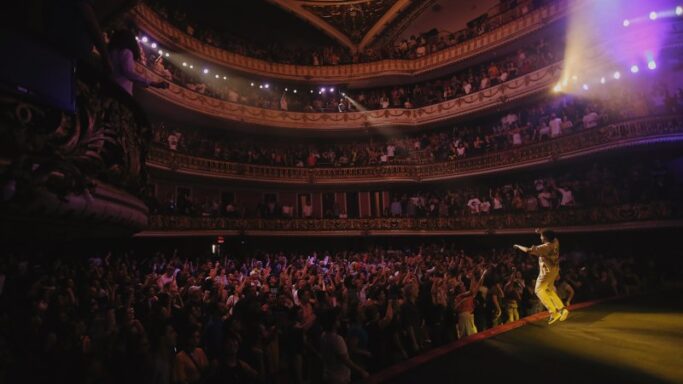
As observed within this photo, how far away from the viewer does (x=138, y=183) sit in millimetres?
4457

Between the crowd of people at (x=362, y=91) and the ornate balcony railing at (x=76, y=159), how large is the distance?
15391 millimetres

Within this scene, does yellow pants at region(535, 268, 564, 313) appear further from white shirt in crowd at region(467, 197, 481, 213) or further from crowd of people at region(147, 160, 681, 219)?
white shirt in crowd at region(467, 197, 481, 213)

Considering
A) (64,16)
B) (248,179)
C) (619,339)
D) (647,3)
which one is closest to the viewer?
(64,16)

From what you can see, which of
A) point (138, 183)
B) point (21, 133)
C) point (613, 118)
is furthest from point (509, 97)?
point (21, 133)

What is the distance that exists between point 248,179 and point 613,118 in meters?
16.8

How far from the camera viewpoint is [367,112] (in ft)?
77.2

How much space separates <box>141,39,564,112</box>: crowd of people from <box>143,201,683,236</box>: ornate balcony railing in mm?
6815

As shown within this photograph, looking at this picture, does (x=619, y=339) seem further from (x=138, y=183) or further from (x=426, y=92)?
(x=426, y=92)

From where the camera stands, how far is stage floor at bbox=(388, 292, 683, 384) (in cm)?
491

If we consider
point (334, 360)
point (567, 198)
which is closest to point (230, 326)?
point (334, 360)

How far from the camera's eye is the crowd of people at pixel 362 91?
19.5 metres

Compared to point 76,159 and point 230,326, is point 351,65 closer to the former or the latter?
point 230,326

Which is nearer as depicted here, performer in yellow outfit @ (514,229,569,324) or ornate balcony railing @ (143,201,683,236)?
performer in yellow outfit @ (514,229,569,324)

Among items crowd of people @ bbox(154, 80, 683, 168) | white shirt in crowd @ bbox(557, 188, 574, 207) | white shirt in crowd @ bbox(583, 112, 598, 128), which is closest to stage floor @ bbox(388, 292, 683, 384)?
white shirt in crowd @ bbox(557, 188, 574, 207)
